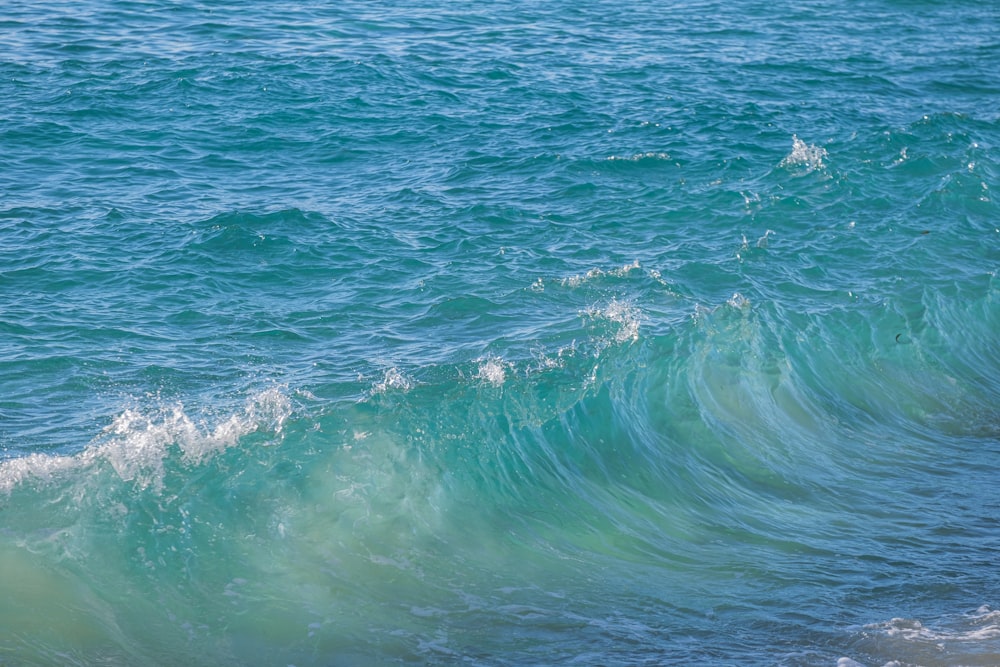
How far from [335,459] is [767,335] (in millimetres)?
6439

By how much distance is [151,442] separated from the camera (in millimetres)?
11422

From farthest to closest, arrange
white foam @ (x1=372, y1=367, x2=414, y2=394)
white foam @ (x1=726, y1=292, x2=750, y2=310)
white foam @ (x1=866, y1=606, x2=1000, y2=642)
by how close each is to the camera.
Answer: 1. white foam @ (x1=726, y1=292, x2=750, y2=310)
2. white foam @ (x1=372, y1=367, x2=414, y2=394)
3. white foam @ (x1=866, y1=606, x2=1000, y2=642)

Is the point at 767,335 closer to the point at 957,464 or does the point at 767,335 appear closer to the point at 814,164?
the point at 957,464

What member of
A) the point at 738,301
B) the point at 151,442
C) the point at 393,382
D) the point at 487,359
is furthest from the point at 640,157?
the point at 151,442

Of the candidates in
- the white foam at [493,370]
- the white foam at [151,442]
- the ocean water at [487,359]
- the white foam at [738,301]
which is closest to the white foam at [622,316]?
the ocean water at [487,359]

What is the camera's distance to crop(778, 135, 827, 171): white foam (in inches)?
782

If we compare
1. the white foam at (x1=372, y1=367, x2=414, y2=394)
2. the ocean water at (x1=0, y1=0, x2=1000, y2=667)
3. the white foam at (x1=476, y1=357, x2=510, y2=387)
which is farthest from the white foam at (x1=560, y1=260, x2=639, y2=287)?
the white foam at (x1=372, y1=367, x2=414, y2=394)

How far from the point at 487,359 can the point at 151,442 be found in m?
4.17

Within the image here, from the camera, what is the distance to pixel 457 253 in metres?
16.3

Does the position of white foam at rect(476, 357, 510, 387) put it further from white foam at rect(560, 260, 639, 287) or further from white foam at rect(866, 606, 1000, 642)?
white foam at rect(866, 606, 1000, 642)

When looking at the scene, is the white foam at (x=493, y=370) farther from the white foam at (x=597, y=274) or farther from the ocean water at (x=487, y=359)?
the white foam at (x=597, y=274)

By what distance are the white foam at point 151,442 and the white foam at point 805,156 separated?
11.7 meters

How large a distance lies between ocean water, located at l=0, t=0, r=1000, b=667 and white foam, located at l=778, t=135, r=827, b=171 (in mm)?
63

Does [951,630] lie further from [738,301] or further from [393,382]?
[738,301]
